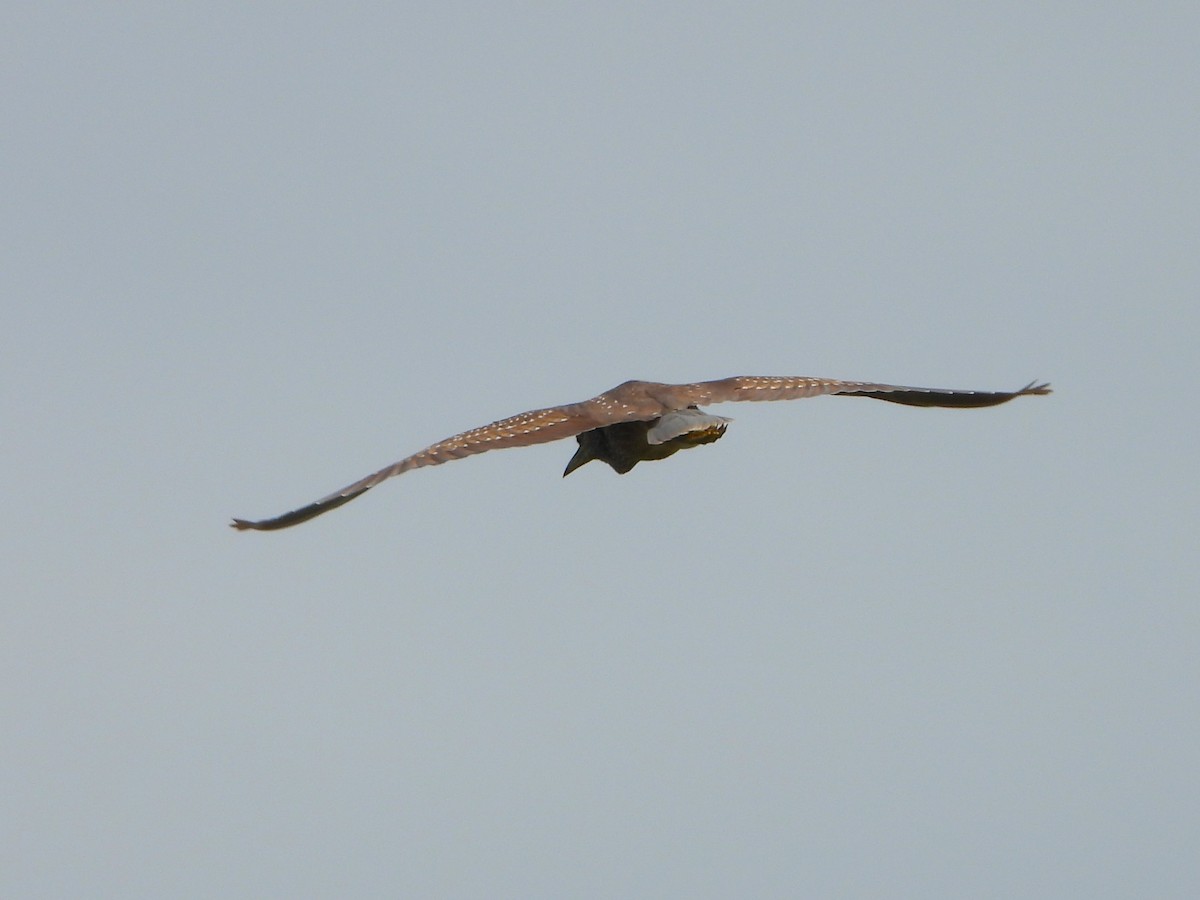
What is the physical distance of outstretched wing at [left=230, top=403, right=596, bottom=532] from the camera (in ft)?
56.4

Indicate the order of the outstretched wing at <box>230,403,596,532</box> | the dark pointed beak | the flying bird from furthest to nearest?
the dark pointed beak, the flying bird, the outstretched wing at <box>230,403,596,532</box>

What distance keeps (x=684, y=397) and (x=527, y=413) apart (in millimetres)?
1479

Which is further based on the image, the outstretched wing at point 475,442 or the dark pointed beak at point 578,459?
the dark pointed beak at point 578,459

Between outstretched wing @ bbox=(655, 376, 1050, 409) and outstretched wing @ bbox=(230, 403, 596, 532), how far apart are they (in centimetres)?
92

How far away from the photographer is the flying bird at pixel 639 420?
61.7ft

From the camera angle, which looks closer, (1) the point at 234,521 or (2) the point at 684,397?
(1) the point at 234,521

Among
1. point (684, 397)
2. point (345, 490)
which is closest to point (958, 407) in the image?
point (684, 397)

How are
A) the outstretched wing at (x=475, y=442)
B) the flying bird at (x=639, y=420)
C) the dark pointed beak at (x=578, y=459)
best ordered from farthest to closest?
the dark pointed beak at (x=578, y=459), the flying bird at (x=639, y=420), the outstretched wing at (x=475, y=442)

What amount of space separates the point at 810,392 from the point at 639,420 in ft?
6.39

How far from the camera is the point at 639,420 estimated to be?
1978 centimetres

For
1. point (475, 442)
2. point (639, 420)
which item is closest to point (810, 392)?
point (639, 420)

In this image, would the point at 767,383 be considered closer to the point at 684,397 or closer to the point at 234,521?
the point at 684,397

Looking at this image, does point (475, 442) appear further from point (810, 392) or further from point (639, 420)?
point (810, 392)

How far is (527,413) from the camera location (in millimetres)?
19938
